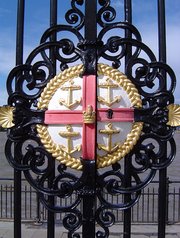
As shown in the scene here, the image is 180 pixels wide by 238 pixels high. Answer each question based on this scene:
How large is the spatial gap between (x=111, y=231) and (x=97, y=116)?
4617mm

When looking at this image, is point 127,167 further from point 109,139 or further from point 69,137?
point 69,137

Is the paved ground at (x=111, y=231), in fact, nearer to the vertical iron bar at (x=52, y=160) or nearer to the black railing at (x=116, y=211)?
the black railing at (x=116, y=211)

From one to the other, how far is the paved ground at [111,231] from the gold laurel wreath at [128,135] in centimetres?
424

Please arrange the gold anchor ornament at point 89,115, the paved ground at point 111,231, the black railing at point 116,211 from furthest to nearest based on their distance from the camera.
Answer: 1. the black railing at point 116,211
2. the paved ground at point 111,231
3. the gold anchor ornament at point 89,115

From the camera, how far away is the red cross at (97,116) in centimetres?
263

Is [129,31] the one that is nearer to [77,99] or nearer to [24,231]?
[77,99]

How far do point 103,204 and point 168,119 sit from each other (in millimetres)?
772

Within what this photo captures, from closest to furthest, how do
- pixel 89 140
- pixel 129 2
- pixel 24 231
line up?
pixel 89 140 < pixel 129 2 < pixel 24 231

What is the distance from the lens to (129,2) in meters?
2.85

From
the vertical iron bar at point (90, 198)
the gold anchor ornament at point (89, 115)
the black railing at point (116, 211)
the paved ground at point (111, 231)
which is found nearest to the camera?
the gold anchor ornament at point (89, 115)

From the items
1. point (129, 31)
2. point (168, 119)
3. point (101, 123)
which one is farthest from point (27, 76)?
point (168, 119)

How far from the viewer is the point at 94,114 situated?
2.60m

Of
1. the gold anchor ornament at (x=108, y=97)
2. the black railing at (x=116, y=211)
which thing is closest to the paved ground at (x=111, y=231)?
the black railing at (x=116, y=211)

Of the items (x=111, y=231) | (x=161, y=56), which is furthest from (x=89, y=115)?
(x=111, y=231)
